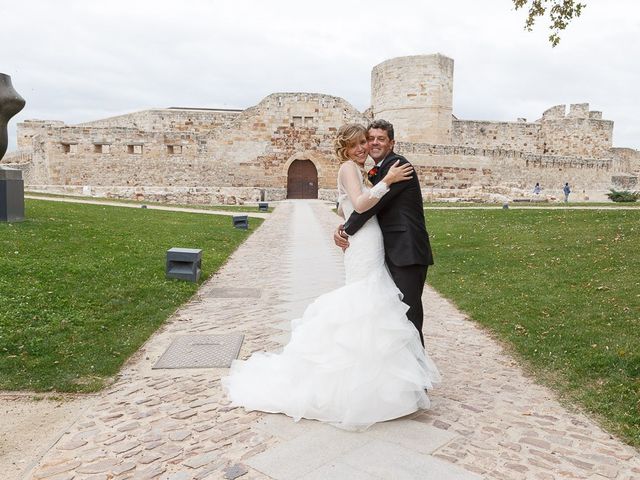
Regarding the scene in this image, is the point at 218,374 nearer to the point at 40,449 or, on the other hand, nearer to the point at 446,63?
the point at 40,449

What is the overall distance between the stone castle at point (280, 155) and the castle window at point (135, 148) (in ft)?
0.17

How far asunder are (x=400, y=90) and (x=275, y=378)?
3231 centimetres

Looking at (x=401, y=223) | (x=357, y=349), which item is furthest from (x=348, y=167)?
(x=357, y=349)

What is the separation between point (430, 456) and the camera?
10.8ft

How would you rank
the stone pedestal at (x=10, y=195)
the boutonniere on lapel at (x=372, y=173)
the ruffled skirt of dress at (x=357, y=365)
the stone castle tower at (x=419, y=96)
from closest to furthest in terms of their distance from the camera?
the ruffled skirt of dress at (x=357, y=365), the boutonniere on lapel at (x=372, y=173), the stone pedestal at (x=10, y=195), the stone castle tower at (x=419, y=96)

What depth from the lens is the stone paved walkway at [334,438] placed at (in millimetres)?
3135

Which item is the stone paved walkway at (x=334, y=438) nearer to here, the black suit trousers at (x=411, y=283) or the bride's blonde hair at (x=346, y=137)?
the black suit trousers at (x=411, y=283)

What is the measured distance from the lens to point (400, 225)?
396 cm

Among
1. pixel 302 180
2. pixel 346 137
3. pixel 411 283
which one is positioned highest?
pixel 302 180

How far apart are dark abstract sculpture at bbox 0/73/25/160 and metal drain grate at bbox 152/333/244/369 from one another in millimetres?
8346

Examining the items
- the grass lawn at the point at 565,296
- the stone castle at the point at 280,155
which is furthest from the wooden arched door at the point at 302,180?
the grass lawn at the point at 565,296

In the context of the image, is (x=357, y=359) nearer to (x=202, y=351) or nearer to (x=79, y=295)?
(x=202, y=351)

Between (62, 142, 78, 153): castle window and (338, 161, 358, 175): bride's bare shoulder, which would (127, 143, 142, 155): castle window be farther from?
(338, 161, 358, 175): bride's bare shoulder

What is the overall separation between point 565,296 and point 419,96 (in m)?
28.5
